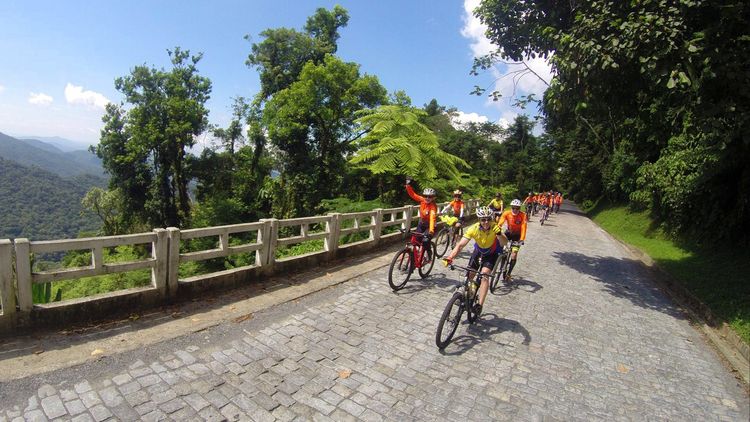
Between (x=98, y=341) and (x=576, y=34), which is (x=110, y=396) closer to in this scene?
(x=98, y=341)

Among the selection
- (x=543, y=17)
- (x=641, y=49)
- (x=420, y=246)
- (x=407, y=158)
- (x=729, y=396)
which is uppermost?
(x=543, y=17)

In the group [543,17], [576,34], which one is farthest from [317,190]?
[576,34]

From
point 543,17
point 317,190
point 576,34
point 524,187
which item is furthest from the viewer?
point 524,187

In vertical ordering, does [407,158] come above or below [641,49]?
below

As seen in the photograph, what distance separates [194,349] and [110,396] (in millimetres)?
1101

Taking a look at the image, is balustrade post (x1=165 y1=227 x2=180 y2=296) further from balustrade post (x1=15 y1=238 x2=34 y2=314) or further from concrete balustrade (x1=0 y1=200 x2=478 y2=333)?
balustrade post (x1=15 y1=238 x2=34 y2=314)

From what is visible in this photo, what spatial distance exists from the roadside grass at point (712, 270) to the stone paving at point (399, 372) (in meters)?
0.97

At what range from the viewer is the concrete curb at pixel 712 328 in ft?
19.3

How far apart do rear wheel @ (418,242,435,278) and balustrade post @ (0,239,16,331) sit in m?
6.49

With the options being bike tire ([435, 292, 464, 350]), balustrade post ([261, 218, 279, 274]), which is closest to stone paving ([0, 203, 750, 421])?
bike tire ([435, 292, 464, 350])

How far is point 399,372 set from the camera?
4.67 m

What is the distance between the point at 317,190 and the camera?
78.2ft

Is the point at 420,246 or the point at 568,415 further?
the point at 420,246

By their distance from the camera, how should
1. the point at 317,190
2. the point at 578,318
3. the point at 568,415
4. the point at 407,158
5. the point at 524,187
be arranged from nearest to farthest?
the point at 568,415, the point at 578,318, the point at 407,158, the point at 317,190, the point at 524,187
